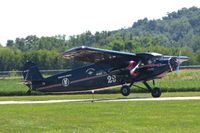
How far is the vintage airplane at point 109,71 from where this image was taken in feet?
106

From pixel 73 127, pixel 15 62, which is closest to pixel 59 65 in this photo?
pixel 15 62

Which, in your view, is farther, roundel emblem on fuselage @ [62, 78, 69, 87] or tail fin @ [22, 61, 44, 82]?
tail fin @ [22, 61, 44, 82]

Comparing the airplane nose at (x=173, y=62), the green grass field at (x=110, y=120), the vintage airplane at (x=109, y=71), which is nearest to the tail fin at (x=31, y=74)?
the vintage airplane at (x=109, y=71)

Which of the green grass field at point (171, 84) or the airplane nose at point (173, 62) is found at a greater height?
the airplane nose at point (173, 62)

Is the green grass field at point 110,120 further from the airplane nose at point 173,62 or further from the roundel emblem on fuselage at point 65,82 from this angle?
the roundel emblem on fuselage at point 65,82

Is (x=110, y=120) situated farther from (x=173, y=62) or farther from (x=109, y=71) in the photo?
(x=109, y=71)

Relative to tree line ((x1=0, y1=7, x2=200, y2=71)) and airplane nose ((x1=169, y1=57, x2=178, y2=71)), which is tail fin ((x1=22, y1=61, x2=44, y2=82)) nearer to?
airplane nose ((x1=169, y1=57, x2=178, y2=71))

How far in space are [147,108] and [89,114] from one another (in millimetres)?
3005

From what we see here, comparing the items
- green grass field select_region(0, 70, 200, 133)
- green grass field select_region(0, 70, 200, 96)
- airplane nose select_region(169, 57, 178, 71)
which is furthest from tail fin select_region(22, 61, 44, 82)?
green grass field select_region(0, 70, 200, 133)

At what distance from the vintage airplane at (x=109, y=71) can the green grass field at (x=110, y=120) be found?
979 centimetres

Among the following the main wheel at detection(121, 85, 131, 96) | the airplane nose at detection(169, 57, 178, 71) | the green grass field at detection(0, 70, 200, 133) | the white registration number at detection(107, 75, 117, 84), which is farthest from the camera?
the white registration number at detection(107, 75, 117, 84)

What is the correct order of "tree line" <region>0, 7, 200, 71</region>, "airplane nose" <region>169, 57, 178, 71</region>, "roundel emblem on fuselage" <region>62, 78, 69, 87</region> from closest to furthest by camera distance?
"airplane nose" <region>169, 57, 178, 71</region>, "roundel emblem on fuselage" <region>62, 78, 69, 87</region>, "tree line" <region>0, 7, 200, 71</region>

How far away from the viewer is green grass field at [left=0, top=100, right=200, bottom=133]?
15391 millimetres

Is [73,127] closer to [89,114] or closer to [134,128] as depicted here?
[134,128]
